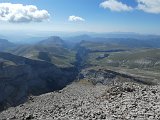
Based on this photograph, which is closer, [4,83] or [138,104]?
[138,104]

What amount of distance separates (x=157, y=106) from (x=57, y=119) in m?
9.39

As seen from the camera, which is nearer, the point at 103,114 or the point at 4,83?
the point at 103,114

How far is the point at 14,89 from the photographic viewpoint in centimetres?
19638

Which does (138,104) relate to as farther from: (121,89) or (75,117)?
(121,89)

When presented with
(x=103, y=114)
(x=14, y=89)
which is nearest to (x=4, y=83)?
(x=14, y=89)

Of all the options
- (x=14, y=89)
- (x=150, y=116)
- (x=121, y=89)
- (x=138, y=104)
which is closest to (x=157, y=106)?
(x=138, y=104)

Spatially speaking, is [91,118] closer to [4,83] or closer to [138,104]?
[138,104]

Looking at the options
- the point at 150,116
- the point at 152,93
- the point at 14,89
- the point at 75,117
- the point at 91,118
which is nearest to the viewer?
the point at 150,116

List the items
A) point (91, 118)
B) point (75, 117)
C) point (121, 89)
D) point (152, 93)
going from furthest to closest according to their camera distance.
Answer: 1. point (121, 89)
2. point (152, 93)
3. point (75, 117)
4. point (91, 118)

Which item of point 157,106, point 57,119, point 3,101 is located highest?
point 157,106

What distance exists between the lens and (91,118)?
2802 cm

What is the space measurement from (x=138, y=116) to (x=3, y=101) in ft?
511

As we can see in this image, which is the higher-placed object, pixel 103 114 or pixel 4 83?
pixel 103 114

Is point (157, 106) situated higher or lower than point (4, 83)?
higher
